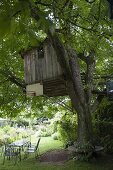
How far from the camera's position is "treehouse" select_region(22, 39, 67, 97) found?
11.7 metres

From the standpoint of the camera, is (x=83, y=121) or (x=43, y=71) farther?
(x=43, y=71)

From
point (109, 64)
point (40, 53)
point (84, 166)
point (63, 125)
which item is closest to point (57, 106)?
point (63, 125)

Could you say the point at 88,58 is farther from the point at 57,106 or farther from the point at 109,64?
the point at 57,106

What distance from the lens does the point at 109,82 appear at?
12.2 meters

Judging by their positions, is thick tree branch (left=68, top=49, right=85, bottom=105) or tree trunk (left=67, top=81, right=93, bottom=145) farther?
thick tree branch (left=68, top=49, right=85, bottom=105)

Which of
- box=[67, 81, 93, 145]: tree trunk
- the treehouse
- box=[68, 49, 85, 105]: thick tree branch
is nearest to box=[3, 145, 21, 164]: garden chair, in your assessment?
the treehouse

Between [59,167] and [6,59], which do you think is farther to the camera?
[6,59]

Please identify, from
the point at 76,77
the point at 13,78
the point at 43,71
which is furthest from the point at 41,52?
the point at 13,78

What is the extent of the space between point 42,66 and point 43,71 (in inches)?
11.5

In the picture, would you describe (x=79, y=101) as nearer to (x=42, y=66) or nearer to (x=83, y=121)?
(x=83, y=121)

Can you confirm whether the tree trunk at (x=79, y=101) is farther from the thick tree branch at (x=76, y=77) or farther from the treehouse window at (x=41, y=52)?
the treehouse window at (x=41, y=52)

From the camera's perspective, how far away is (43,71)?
12.2 meters

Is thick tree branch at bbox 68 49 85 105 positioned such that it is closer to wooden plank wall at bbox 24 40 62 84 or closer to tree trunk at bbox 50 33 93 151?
tree trunk at bbox 50 33 93 151

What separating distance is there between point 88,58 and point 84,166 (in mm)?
5075
